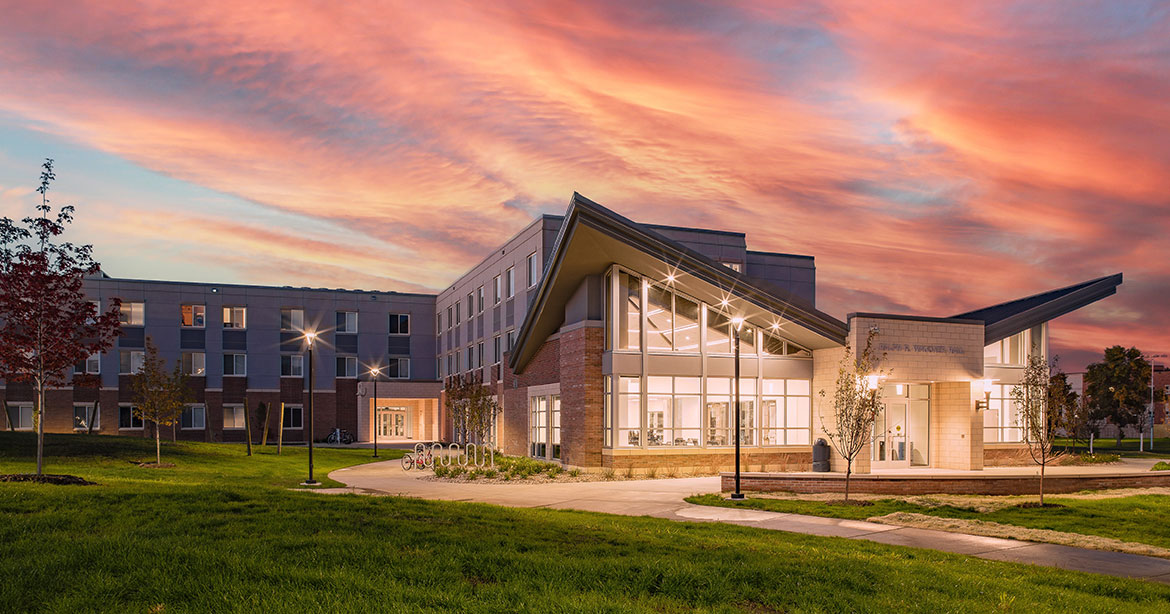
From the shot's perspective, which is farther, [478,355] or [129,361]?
[129,361]

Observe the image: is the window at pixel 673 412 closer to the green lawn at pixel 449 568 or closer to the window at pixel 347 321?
the green lawn at pixel 449 568

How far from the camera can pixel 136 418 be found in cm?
5994

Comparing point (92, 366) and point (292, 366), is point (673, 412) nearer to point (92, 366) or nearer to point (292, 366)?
point (292, 366)

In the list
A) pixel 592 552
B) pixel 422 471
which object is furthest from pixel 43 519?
pixel 422 471

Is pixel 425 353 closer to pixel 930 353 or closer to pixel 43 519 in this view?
pixel 930 353

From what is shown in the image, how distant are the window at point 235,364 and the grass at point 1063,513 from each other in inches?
2050

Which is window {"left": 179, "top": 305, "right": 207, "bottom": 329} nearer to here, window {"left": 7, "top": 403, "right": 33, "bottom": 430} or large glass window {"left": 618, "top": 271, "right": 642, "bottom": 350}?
window {"left": 7, "top": 403, "right": 33, "bottom": 430}

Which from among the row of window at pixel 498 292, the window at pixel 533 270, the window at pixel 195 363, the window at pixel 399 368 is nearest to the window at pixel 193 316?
the window at pixel 195 363

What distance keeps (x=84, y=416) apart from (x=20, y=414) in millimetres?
4555

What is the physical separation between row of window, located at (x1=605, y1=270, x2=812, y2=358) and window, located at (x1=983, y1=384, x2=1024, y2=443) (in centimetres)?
1016

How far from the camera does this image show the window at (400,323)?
232ft

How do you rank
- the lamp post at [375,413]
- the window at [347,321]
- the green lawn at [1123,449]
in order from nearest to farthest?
the lamp post at [375,413]
the green lawn at [1123,449]
the window at [347,321]

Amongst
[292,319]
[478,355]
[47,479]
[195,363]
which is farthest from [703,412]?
[195,363]

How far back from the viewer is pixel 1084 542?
14.7m
